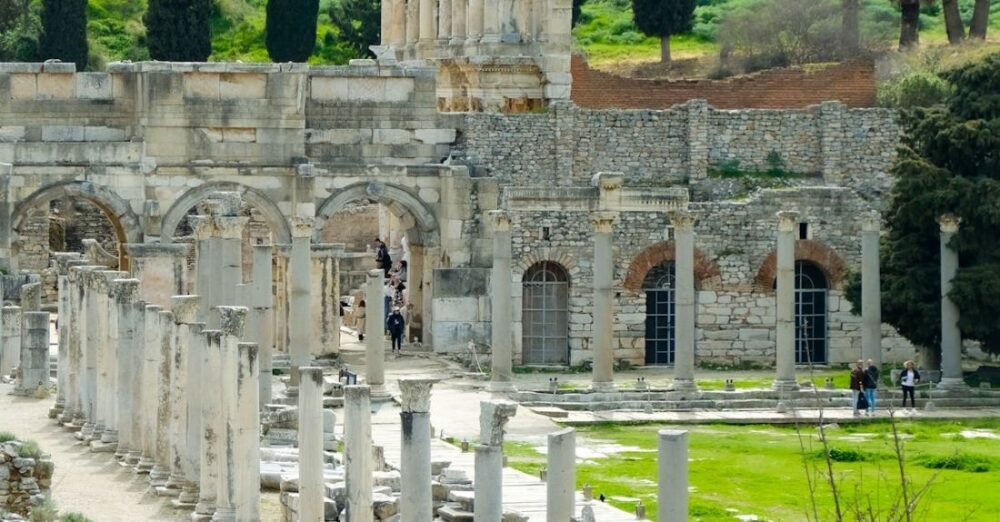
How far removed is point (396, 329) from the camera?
57.3m

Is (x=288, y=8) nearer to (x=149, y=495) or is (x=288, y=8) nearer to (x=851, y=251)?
(x=851, y=251)

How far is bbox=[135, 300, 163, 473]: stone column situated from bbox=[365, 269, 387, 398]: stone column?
845cm

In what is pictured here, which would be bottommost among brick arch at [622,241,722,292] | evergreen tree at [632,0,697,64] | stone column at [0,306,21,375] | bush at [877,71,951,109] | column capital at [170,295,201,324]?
stone column at [0,306,21,375]

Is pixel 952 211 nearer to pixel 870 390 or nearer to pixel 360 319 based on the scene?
pixel 870 390

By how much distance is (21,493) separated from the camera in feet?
120

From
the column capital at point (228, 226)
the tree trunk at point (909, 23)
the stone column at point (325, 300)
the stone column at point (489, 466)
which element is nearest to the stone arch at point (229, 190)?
the stone column at point (325, 300)

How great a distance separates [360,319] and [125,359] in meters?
19.0

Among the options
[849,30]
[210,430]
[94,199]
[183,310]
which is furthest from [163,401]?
[849,30]

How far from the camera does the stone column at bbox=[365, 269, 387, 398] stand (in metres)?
48.8

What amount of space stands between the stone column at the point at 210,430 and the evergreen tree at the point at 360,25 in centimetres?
4362

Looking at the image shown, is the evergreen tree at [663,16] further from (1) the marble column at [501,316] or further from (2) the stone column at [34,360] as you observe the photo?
(2) the stone column at [34,360]

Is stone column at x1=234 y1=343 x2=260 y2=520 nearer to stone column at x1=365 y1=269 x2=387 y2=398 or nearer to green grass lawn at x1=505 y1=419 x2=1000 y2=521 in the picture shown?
green grass lawn at x1=505 y1=419 x2=1000 y2=521

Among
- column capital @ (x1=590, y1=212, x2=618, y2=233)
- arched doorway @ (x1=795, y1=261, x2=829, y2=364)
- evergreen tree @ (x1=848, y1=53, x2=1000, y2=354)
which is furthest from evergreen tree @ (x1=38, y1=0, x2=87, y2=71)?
evergreen tree @ (x1=848, y1=53, x2=1000, y2=354)

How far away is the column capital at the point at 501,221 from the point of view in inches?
1994
